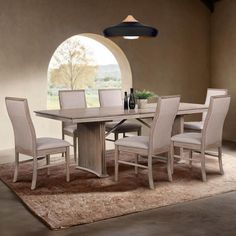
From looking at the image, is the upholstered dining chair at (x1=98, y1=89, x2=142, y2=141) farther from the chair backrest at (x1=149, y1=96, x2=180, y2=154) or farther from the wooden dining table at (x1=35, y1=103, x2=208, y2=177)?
the chair backrest at (x1=149, y1=96, x2=180, y2=154)

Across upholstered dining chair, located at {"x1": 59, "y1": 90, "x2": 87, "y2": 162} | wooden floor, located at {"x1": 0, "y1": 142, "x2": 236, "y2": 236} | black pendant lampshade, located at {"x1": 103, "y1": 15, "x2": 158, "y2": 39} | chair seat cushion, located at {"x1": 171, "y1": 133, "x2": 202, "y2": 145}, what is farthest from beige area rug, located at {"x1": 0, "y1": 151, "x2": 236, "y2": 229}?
black pendant lampshade, located at {"x1": 103, "y1": 15, "x2": 158, "y2": 39}

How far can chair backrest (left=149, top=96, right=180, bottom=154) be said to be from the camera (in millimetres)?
4164

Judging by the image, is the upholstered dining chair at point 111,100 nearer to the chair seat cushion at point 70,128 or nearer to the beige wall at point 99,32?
the chair seat cushion at point 70,128

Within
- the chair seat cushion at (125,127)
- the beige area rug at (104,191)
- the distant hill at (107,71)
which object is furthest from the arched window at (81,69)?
the beige area rug at (104,191)

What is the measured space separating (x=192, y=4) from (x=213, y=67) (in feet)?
4.33

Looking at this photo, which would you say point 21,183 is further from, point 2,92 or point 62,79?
point 62,79

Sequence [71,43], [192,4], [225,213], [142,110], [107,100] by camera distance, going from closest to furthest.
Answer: [225,213], [142,110], [107,100], [192,4], [71,43]

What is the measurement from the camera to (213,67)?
313 inches

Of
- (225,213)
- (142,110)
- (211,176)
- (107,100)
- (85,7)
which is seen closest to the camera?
(225,213)

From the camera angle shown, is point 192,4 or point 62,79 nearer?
point 192,4

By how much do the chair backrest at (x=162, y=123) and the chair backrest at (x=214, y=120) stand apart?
0.39 meters

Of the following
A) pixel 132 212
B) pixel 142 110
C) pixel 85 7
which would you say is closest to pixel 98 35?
pixel 85 7

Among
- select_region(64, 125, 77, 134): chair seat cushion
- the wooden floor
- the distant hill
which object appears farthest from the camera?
the distant hill

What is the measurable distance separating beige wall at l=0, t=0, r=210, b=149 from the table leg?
183 cm
